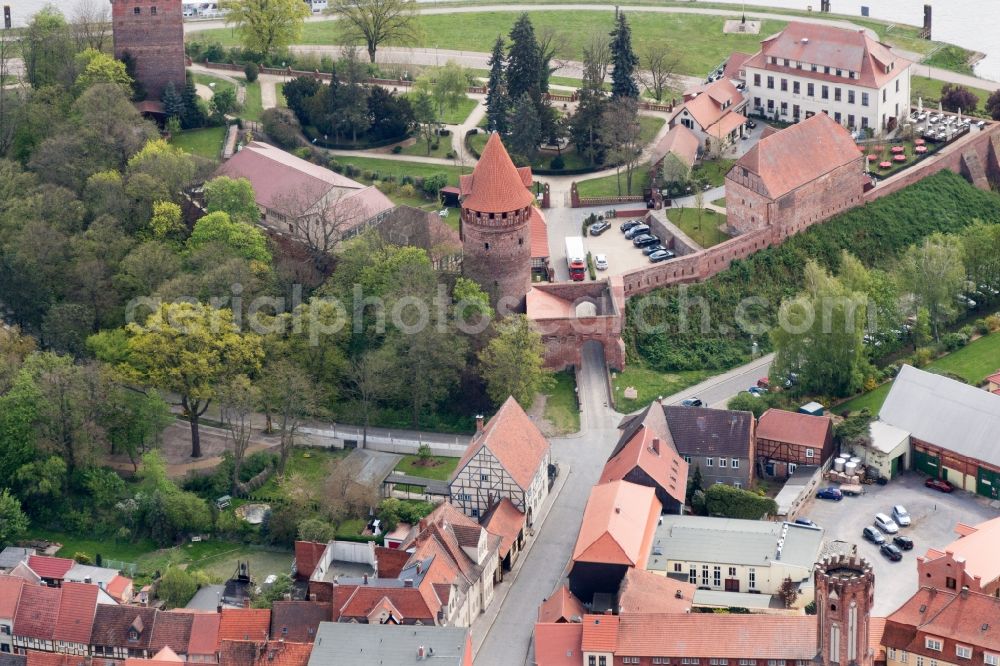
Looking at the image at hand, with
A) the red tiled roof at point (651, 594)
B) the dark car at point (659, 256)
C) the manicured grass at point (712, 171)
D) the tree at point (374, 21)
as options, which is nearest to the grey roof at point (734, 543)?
the red tiled roof at point (651, 594)

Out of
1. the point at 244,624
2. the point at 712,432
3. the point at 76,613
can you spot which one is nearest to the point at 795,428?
the point at 712,432

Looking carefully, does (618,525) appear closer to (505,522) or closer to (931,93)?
(505,522)

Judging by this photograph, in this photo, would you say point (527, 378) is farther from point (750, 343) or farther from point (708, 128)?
point (708, 128)

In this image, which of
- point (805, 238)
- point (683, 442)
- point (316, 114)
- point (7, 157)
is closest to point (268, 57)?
point (316, 114)

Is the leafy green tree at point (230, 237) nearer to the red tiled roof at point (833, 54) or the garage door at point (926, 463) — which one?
the red tiled roof at point (833, 54)

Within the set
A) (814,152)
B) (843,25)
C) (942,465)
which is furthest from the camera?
(843,25)

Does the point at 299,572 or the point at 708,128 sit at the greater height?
the point at 708,128

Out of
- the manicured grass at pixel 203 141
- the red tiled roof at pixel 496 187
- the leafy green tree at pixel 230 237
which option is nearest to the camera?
the red tiled roof at pixel 496 187
